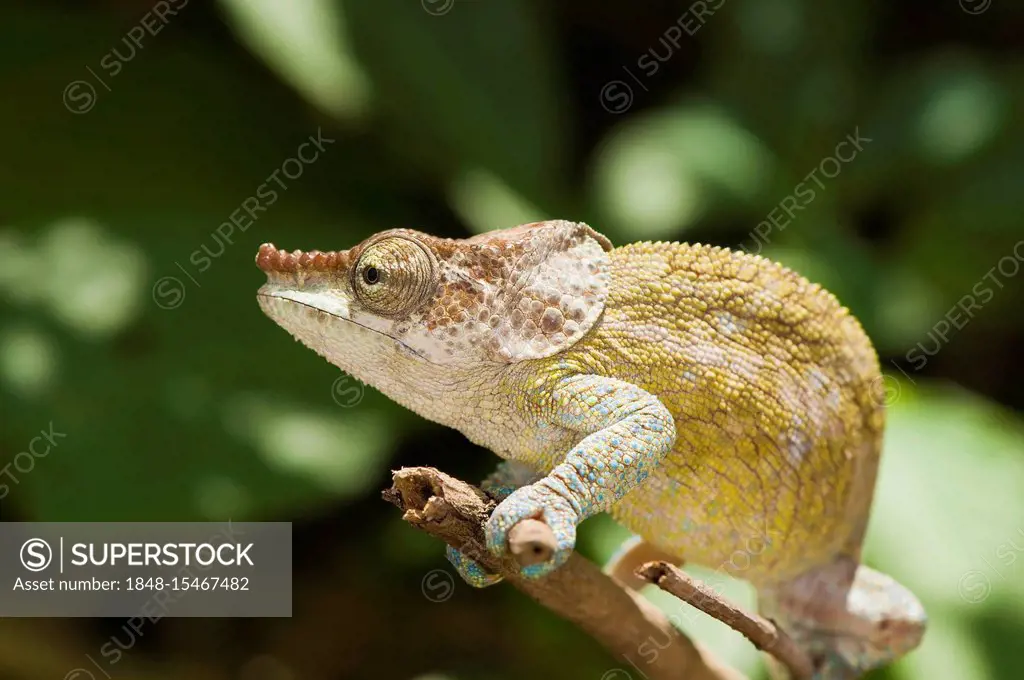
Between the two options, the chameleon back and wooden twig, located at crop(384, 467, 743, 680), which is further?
the chameleon back

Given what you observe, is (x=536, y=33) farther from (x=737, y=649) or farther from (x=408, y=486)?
(x=408, y=486)

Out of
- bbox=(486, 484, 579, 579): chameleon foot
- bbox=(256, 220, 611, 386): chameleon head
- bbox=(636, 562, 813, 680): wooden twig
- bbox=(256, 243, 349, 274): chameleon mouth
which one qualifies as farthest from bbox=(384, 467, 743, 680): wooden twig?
bbox=(256, 243, 349, 274): chameleon mouth

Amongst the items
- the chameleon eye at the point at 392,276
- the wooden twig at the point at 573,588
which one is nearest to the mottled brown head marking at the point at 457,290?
the chameleon eye at the point at 392,276

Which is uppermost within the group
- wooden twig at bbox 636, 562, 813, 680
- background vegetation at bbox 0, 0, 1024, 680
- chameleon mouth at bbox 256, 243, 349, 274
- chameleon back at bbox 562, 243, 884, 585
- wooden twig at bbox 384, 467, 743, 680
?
background vegetation at bbox 0, 0, 1024, 680

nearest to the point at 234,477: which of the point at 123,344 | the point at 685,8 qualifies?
the point at 123,344

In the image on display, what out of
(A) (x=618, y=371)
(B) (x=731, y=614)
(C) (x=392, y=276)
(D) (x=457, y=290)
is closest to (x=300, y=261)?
(C) (x=392, y=276)

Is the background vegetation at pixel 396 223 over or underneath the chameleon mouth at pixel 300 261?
over

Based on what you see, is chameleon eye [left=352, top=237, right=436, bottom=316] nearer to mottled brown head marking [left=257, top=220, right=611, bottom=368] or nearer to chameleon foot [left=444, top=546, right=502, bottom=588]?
mottled brown head marking [left=257, top=220, right=611, bottom=368]

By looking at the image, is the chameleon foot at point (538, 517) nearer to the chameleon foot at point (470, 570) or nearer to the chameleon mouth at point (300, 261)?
the chameleon foot at point (470, 570)
